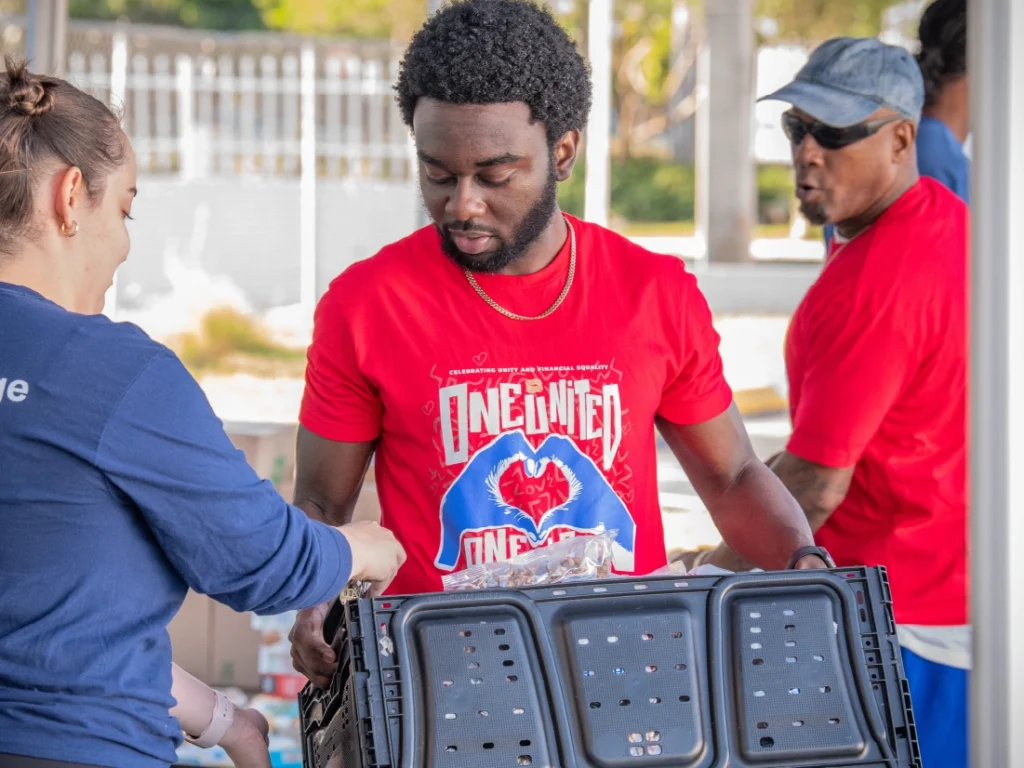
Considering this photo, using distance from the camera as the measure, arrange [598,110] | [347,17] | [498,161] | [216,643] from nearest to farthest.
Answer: [498,161]
[216,643]
[598,110]
[347,17]

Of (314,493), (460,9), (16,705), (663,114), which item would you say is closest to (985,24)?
(460,9)

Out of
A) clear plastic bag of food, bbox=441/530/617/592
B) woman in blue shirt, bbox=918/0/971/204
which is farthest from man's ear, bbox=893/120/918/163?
clear plastic bag of food, bbox=441/530/617/592

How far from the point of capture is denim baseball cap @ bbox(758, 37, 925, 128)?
9.50ft

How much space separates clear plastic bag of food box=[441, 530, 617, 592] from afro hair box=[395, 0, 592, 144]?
721 mm

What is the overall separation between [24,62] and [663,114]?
24.1 metres

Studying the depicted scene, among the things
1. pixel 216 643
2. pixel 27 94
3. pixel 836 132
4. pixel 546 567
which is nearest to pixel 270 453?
pixel 216 643

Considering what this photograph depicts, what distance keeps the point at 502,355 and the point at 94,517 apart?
2.68ft

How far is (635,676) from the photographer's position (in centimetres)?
162

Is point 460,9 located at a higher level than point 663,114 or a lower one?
lower

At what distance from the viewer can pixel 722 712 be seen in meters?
1.63

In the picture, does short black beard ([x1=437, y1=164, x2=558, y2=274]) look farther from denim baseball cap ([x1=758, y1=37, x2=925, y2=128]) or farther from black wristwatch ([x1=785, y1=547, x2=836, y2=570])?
denim baseball cap ([x1=758, y1=37, x2=925, y2=128])

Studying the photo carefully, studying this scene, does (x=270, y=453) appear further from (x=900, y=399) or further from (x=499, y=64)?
(x=499, y=64)

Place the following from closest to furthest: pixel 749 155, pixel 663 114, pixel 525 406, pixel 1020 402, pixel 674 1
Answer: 1. pixel 1020 402
2. pixel 525 406
3. pixel 749 155
4. pixel 674 1
5. pixel 663 114

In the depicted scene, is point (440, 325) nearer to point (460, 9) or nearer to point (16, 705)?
point (460, 9)
